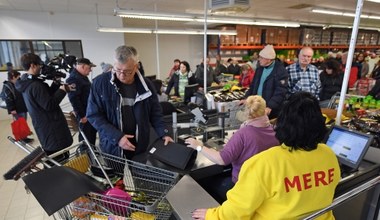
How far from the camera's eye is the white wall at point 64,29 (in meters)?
6.27

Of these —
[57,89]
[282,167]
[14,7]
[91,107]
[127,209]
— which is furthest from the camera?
[14,7]

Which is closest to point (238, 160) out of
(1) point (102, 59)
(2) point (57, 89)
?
(2) point (57, 89)

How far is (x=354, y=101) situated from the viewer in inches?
123

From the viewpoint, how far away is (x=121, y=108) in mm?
1806

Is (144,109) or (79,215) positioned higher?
(144,109)

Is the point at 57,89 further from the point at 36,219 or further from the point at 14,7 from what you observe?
the point at 14,7

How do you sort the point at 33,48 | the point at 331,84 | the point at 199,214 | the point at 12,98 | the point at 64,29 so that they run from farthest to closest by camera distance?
the point at 64,29
the point at 33,48
the point at 12,98
the point at 331,84
the point at 199,214

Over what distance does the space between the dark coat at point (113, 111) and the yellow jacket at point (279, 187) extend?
3.05 ft

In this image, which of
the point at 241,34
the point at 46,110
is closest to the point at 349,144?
the point at 46,110

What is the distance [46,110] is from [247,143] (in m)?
2.17

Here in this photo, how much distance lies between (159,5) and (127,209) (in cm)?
575

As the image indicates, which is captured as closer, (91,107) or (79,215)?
(79,215)

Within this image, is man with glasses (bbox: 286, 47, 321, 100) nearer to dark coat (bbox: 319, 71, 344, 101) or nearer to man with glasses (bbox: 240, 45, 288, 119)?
man with glasses (bbox: 240, 45, 288, 119)

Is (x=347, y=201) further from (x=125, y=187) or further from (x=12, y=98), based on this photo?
→ (x=12, y=98)
